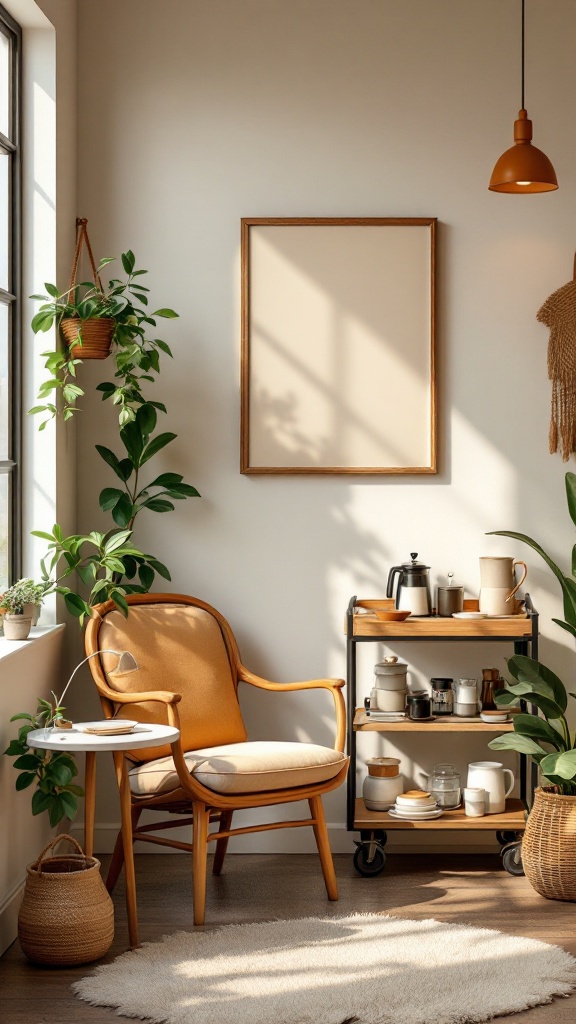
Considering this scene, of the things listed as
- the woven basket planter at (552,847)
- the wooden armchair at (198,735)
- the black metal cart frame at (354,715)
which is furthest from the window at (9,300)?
the woven basket planter at (552,847)

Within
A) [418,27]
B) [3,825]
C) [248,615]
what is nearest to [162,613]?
[248,615]

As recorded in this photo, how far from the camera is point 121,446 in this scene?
4219 millimetres

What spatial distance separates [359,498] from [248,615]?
599 millimetres

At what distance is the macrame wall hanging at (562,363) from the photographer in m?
4.12

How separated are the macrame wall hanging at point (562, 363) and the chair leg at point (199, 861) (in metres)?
1.85

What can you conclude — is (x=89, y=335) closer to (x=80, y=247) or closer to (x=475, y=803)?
(x=80, y=247)

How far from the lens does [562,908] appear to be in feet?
11.5

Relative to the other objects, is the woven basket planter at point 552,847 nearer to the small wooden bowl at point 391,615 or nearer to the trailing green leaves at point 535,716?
the trailing green leaves at point 535,716

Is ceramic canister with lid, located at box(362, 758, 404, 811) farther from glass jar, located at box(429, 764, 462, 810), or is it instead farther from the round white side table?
the round white side table

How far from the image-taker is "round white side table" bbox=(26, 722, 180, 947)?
10.0ft

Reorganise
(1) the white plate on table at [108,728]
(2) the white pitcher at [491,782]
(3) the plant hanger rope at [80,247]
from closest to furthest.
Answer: (1) the white plate on table at [108,728], (2) the white pitcher at [491,782], (3) the plant hanger rope at [80,247]

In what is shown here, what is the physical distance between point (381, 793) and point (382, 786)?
24mm

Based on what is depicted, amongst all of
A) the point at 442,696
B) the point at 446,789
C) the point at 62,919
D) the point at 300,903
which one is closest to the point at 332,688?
the point at 442,696

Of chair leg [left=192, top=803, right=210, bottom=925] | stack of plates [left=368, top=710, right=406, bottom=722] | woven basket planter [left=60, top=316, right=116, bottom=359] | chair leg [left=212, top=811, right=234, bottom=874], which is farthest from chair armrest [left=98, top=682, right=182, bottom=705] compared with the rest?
woven basket planter [left=60, top=316, right=116, bottom=359]
